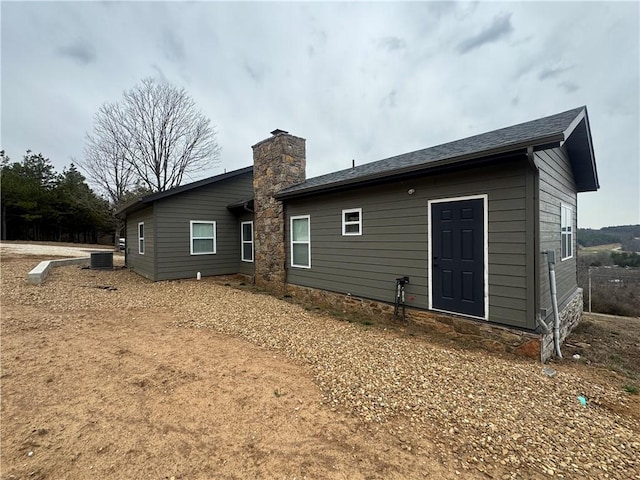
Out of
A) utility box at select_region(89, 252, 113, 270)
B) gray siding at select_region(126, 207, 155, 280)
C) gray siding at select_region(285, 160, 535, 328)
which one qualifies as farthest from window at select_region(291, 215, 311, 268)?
utility box at select_region(89, 252, 113, 270)

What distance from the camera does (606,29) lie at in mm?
6734

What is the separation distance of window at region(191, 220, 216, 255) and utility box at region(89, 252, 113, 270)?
485 centimetres

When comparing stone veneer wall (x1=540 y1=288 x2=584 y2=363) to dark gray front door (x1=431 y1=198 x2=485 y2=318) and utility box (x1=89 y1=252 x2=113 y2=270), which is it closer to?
dark gray front door (x1=431 y1=198 x2=485 y2=318)

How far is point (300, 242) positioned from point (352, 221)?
1960 millimetres

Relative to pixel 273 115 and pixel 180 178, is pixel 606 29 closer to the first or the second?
pixel 273 115

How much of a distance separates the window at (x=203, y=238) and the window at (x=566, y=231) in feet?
33.3

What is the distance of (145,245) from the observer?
10.6m

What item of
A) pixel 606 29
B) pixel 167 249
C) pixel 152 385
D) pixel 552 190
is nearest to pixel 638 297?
pixel 606 29

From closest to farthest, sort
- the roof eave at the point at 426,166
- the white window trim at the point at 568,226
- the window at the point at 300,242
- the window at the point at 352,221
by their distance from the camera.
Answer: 1. the roof eave at the point at 426,166
2. the white window trim at the point at 568,226
3. the window at the point at 352,221
4. the window at the point at 300,242

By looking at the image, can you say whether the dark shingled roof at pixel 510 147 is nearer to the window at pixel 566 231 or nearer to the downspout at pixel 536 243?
the downspout at pixel 536 243

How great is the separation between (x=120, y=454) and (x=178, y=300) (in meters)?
5.47

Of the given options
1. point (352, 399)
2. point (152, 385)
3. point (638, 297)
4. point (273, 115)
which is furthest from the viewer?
point (273, 115)

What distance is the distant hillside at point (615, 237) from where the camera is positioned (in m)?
18.3

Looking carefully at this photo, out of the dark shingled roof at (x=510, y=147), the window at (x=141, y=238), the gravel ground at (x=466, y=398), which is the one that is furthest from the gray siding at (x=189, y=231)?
the gravel ground at (x=466, y=398)
